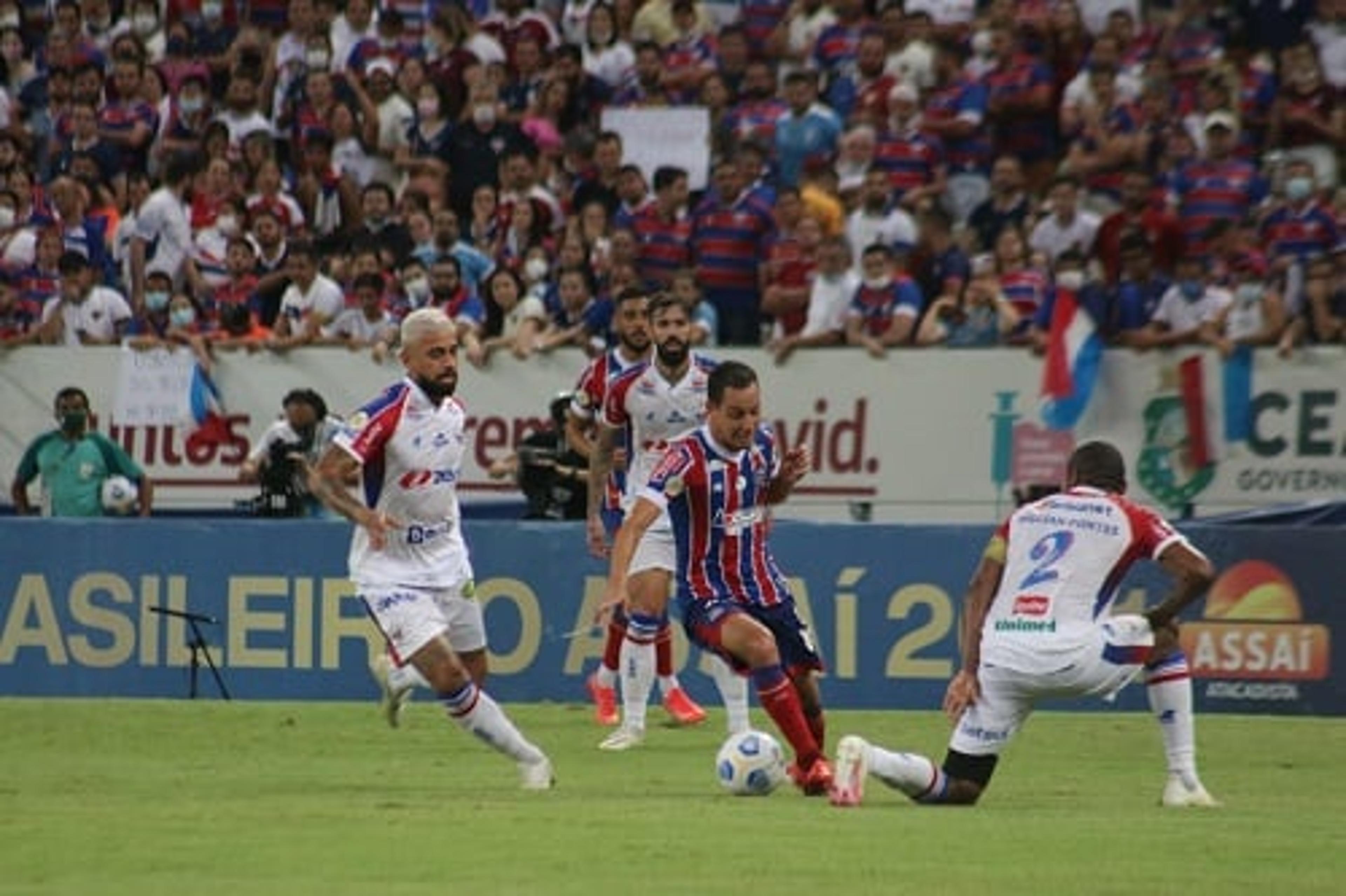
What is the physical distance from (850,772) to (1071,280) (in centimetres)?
1004

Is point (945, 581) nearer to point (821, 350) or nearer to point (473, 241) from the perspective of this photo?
point (821, 350)

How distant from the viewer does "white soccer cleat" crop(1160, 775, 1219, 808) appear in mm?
13391

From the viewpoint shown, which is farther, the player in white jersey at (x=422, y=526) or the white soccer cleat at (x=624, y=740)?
the white soccer cleat at (x=624, y=740)

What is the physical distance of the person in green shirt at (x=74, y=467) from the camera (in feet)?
75.9

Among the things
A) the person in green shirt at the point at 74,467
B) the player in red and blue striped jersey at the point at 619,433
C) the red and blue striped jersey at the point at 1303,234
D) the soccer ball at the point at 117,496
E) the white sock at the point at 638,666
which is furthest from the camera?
the person in green shirt at the point at 74,467

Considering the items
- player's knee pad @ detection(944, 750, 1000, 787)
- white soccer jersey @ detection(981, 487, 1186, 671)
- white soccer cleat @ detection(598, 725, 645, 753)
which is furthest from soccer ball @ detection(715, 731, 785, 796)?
white soccer cleat @ detection(598, 725, 645, 753)

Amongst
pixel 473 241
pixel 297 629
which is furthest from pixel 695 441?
pixel 473 241

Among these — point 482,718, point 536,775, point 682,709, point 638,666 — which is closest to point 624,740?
point 638,666

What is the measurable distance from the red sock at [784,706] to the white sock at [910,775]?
0.67 meters

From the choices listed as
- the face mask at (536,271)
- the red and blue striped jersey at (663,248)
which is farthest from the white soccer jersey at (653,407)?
the face mask at (536,271)

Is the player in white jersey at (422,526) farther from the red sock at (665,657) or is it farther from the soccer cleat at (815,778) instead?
the red sock at (665,657)

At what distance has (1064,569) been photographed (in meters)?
12.8

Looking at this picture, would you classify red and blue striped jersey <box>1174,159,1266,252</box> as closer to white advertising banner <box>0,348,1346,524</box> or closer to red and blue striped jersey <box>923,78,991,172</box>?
white advertising banner <box>0,348,1346,524</box>

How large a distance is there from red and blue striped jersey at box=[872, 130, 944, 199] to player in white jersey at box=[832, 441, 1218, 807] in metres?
11.8
